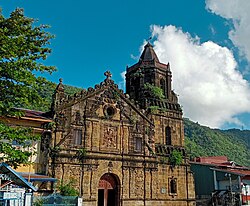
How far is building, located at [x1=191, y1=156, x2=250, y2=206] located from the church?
483cm

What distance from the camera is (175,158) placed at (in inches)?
1310

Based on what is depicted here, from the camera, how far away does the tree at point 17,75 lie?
14.0 m

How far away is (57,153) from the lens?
26.9 meters

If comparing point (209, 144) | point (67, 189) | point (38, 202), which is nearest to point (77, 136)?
point (67, 189)

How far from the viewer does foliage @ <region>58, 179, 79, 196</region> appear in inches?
1012

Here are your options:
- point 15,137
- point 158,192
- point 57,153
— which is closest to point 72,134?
point 57,153

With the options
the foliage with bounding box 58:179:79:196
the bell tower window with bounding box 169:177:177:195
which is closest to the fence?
the foliage with bounding box 58:179:79:196

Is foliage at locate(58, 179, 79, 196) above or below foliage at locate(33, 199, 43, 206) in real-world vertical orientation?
above

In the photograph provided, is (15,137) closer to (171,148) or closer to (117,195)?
(117,195)

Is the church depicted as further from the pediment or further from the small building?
the small building

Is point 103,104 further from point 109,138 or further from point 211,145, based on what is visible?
point 211,145

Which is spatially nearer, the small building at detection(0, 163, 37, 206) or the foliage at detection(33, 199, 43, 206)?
the small building at detection(0, 163, 37, 206)

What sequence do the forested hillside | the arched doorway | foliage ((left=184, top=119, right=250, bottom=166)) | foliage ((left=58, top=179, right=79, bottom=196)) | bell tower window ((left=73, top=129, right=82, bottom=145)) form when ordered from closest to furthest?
1. foliage ((left=58, top=179, right=79, bottom=196))
2. bell tower window ((left=73, top=129, right=82, bottom=145))
3. the arched doorway
4. the forested hillside
5. foliage ((left=184, top=119, right=250, bottom=166))

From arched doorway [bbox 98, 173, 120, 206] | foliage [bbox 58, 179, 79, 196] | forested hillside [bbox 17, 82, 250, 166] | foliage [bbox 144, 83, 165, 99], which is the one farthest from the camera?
forested hillside [bbox 17, 82, 250, 166]
